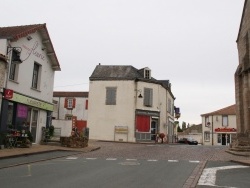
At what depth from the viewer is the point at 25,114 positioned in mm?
20078

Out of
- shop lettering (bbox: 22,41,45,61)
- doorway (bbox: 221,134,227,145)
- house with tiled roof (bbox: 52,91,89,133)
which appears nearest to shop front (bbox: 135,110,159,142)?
house with tiled roof (bbox: 52,91,89,133)

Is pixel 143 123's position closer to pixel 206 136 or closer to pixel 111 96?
pixel 111 96

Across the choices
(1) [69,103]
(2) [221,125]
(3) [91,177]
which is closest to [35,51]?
(3) [91,177]

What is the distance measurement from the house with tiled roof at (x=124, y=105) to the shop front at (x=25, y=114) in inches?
494

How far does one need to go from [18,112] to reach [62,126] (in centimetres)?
569

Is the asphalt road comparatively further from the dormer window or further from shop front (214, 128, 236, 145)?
shop front (214, 128, 236, 145)

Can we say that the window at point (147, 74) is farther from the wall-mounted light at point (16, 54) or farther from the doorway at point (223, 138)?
the doorway at point (223, 138)

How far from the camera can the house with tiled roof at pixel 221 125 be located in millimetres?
53062

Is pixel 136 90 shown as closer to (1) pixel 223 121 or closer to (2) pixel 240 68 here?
(2) pixel 240 68

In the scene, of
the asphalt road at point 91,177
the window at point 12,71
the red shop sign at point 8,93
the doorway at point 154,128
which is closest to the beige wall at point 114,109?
the doorway at point 154,128

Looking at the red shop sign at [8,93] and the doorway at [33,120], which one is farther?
the doorway at [33,120]

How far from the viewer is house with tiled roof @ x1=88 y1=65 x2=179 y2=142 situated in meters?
35.2

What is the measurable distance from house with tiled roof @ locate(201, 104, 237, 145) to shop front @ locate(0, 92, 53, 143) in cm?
3690

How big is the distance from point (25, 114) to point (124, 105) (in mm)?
16515
